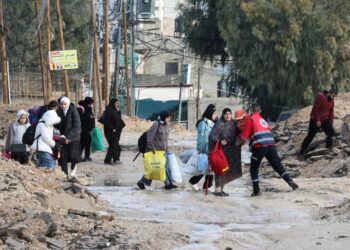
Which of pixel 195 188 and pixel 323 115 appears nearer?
pixel 195 188

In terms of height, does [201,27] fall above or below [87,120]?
above

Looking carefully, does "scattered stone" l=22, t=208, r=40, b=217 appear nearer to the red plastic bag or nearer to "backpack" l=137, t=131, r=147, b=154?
the red plastic bag

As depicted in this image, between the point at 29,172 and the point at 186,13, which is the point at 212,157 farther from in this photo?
the point at 186,13

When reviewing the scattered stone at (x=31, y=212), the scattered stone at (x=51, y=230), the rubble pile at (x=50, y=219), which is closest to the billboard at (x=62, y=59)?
the rubble pile at (x=50, y=219)

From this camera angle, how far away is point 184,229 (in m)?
9.95

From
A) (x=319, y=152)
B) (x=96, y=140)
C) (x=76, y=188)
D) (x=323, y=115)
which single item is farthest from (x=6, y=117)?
(x=76, y=188)

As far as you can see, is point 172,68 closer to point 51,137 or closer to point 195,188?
point 195,188

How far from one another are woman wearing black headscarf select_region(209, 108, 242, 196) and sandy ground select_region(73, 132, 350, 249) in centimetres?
32

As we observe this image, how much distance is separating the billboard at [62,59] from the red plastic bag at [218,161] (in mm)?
21223

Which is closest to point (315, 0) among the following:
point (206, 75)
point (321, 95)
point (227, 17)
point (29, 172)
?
point (227, 17)

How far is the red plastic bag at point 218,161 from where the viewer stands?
Answer: 13.9m

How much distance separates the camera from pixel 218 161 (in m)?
14.0

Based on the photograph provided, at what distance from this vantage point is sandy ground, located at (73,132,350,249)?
9.33 meters

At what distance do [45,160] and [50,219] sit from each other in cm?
540
